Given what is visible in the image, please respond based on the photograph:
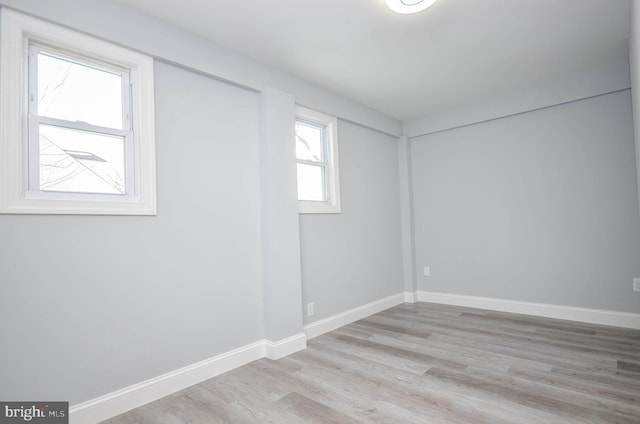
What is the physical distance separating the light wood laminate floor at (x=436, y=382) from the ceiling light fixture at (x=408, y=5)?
252 centimetres

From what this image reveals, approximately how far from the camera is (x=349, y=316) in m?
3.83

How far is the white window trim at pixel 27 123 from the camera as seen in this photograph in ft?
5.81

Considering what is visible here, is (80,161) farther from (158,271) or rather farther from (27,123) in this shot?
(158,271)

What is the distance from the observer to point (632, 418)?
1.83 meters

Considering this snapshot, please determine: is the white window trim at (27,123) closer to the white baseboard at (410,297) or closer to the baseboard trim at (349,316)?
the baseboard trim at (349,316)

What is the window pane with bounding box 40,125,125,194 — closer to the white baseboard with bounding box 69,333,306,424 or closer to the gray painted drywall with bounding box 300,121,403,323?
the white baseboard with bounding box 69,333,306,424

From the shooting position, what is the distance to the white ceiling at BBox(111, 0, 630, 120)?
2307 mm

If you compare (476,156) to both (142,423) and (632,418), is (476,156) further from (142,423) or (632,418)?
(142,423)

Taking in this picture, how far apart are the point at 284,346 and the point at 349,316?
112 centimetres

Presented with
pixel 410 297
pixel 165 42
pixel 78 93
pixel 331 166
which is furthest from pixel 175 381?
pixel 410 297

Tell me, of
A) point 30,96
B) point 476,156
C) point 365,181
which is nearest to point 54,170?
point 30,96

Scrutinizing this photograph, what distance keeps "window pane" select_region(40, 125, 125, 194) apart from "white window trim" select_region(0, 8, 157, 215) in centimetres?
7

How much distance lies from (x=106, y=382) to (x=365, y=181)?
325 centimetres
